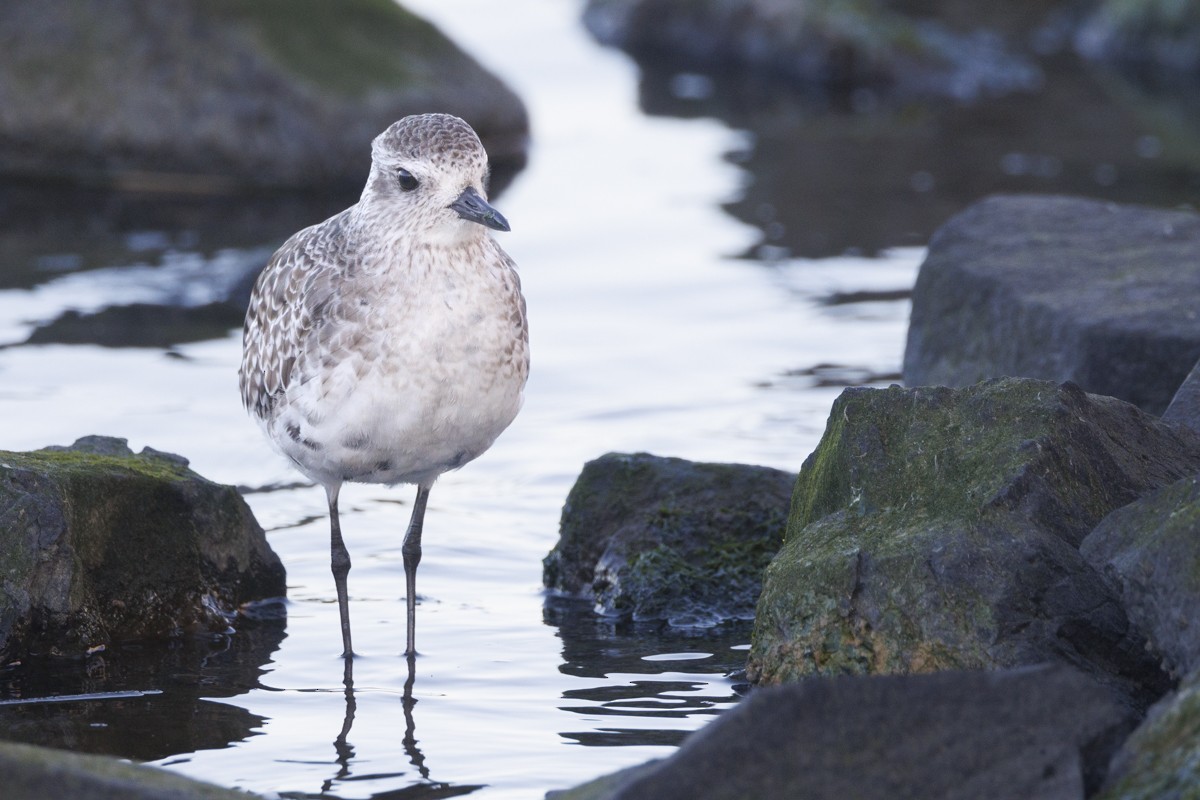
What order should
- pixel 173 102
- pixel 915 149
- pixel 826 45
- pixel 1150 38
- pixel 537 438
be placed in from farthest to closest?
pixel 1150 38 → pixel 826 45 → pixel 915 149 → pixel 173 102 → pixel 537 438

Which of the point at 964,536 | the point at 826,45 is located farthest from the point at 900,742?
the point at 826,45

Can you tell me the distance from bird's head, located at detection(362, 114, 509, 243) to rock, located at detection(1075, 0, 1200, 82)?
16.9m

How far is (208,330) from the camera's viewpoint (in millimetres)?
11867

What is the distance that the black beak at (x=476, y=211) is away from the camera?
20.5 feet

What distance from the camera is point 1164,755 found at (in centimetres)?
436

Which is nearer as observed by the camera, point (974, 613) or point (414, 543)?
point (974, 613)

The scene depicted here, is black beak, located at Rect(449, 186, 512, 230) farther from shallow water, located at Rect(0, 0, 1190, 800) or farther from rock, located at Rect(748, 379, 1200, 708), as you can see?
shallow water, located at Rect(0, 0, 1190, 800)

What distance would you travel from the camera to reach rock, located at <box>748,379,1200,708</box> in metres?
5.45

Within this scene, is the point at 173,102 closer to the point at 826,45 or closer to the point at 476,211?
the point at 826,45

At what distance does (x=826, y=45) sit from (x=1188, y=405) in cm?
1488

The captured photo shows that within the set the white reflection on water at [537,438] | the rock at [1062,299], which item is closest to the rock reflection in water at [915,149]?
the white reflection on water at [537,438]

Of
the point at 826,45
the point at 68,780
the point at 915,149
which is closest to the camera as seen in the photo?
the point at 68,780

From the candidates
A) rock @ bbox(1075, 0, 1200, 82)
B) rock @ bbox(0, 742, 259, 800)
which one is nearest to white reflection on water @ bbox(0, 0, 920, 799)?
rock @ bbox(0, 742, 259, 800)

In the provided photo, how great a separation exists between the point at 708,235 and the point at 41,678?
341 inches
